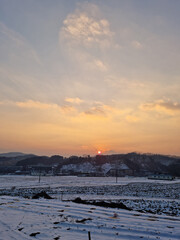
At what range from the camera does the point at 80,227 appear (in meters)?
10.8

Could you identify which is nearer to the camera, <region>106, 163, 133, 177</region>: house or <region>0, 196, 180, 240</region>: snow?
<region>0, 196, 180, 240</region>: snow

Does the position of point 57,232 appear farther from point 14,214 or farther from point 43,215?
point 14,214

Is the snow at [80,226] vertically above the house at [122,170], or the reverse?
the snow at [80,226]

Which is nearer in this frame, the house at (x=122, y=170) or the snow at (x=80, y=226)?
the snow at (x=80, y=226)

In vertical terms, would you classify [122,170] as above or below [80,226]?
below

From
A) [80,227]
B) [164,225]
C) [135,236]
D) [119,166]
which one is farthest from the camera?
[119,166]

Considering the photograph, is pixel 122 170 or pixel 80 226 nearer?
pixel 80 226

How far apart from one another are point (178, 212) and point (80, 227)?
10517mm

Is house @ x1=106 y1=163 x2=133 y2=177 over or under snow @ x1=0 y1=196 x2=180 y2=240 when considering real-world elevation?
under

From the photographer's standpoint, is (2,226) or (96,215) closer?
(2,226)

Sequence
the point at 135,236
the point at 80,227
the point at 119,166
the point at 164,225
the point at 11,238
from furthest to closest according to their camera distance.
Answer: the point at 119,166, the point at 164,225, the point at 80,227, the point at 135,236, the point at 11,238

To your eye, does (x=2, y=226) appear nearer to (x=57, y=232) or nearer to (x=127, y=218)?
(x=57, y=232)

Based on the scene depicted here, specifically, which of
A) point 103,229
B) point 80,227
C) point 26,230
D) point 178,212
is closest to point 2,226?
point 26,230

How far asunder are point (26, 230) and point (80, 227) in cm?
281
